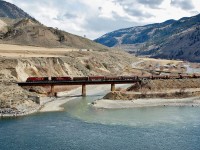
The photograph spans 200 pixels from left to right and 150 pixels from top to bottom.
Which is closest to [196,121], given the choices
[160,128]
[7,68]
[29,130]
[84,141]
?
[160,128]

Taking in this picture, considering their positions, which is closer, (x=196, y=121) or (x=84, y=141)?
(x=84, y=141)

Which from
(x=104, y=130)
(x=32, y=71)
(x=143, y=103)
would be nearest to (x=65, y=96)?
(x=32, y=71)

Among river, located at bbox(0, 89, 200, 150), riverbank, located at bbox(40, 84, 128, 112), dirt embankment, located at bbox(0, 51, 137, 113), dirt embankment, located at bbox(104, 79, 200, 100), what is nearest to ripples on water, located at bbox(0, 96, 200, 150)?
river, located at bbox(0, 89, 200, 150)

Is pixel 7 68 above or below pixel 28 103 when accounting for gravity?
above

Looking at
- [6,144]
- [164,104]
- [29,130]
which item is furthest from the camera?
[164,104]

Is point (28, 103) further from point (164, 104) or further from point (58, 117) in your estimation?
point (164, 104)

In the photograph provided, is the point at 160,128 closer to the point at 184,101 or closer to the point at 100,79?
the point at 184,101

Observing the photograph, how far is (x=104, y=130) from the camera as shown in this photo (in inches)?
2933

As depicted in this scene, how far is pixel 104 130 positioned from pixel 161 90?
47.0 m

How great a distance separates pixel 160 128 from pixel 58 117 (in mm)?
23781

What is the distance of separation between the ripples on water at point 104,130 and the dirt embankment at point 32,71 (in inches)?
293

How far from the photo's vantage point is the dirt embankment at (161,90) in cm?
10849

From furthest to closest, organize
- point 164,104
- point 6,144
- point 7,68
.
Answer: point 7,68, point 164,104, point 6,144

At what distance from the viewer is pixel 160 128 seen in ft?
252
